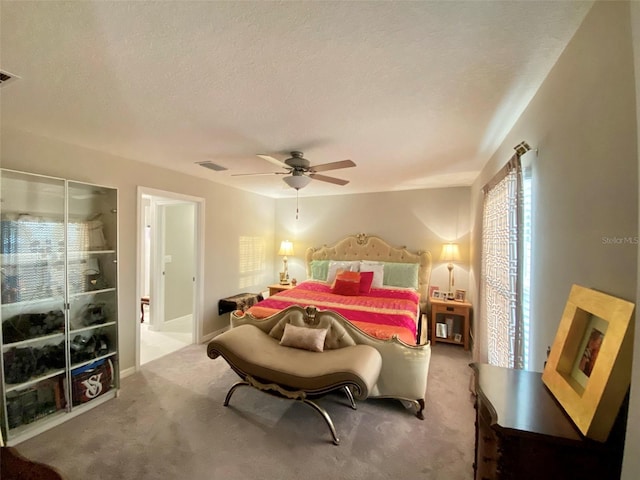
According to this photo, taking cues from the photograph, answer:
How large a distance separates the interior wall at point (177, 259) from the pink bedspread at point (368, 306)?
2.23 m

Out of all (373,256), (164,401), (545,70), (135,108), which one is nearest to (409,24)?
(545,70)

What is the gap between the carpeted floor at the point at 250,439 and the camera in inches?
68.4

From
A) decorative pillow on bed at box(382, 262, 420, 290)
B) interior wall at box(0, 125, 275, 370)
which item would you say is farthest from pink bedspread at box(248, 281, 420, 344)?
interior wall at box(0, 125, 275, 370)

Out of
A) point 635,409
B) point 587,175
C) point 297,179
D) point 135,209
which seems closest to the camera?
point 635,409

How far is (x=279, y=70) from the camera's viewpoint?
4.48 feet

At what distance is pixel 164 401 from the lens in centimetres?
246

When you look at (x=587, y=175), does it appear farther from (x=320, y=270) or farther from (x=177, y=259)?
(x=177, y=259)

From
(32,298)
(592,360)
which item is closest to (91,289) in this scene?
(32,298)

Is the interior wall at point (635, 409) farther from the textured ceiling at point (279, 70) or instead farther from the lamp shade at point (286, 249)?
the lamp shade at point (286, 249)

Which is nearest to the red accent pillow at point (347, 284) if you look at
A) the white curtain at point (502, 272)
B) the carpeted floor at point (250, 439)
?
the carpeted floor at point (250, 439)

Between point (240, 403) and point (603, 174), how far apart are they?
2.94 metres

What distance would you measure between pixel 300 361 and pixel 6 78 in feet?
8.62

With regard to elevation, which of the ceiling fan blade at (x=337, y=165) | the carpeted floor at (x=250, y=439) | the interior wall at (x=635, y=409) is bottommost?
the carpeted floor at (x=250, y=439)

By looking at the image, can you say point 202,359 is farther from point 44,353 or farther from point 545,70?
point 545,70
